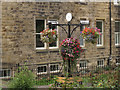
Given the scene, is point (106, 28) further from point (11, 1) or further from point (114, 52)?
point (11, 1)

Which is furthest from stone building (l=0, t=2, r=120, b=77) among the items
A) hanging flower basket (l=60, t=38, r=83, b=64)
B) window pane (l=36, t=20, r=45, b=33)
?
hanging flower basket (l=60, t=38, r=83, b=64)

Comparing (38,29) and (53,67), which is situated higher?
(38,29)

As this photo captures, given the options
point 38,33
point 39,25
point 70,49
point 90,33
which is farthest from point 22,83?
point 39,25

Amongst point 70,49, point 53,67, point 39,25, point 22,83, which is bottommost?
point 53,67

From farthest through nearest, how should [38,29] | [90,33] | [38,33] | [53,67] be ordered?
[53,67] → [38,29] → [38,33] → [90,33]

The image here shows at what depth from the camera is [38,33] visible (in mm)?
12234

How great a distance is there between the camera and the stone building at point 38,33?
1131cm

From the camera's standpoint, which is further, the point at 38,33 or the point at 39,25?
the point at 39,25

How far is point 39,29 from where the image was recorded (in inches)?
489

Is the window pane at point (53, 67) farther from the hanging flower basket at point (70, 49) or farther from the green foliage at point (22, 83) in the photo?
the green foliage at point (22, 83)

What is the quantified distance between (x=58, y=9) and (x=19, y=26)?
2.84 metres

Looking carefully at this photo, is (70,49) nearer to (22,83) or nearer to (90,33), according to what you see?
(90,33)

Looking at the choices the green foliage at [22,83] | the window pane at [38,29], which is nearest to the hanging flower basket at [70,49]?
the green foliage at [22,83]

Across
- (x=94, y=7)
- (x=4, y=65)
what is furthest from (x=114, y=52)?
(x=4, y=65)
